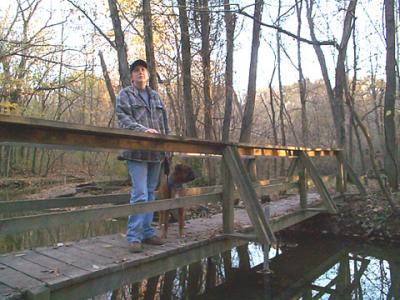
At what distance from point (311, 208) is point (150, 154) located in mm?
4570

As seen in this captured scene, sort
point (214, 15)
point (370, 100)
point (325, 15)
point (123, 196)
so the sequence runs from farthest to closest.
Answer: point (370, 100), point (325, 15), point (214, 15), point (123, 196)

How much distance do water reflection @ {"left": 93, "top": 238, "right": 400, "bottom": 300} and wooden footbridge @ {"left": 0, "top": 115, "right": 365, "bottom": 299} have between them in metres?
0.98

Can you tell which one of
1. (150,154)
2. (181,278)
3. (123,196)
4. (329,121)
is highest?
(329,121)

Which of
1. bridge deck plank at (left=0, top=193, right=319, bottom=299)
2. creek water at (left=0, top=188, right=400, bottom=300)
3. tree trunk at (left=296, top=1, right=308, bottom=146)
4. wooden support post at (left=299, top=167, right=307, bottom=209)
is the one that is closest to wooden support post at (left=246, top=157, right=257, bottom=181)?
wooden support post at (left=299, top=167, right=307, bottom=209)

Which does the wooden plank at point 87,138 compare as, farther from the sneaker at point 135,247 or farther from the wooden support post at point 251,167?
the wooden support post at point 251,167

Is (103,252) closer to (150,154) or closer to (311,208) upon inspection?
(150,154)

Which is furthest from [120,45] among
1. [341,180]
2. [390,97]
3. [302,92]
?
[302,92]

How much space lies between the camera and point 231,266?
7.23 meters

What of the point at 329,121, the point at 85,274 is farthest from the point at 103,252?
the point at 329,121

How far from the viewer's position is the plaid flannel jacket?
13.7ft

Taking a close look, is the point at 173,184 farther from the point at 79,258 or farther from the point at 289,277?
the point at 289,277

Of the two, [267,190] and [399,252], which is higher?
[267,190]

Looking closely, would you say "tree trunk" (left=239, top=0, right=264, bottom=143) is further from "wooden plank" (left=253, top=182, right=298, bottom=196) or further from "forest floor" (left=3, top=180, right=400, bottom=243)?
"wooden plank" (left=253, top=182, right=298, bottom=196)

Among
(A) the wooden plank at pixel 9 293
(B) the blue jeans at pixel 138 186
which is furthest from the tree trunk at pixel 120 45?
(A) the wooden plank at pixel 9 293
